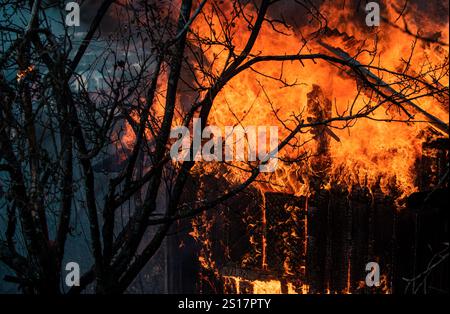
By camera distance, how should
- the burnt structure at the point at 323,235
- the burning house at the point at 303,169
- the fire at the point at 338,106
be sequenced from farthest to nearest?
1. the fire at the point at 338,106
2. the burnt structure at the point at 323,235
3. the burning house at the point at 303,169

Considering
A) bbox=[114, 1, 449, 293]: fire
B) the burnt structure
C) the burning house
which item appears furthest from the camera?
bbox=[114, 1, 449, 293]: fire

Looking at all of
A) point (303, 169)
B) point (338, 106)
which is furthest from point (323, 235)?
point (338, 106)

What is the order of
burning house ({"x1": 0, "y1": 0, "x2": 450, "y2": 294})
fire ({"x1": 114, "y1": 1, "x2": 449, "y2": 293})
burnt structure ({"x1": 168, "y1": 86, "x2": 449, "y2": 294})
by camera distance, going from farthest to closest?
fire ({"x1": 114, "y1": 1, "x2": 449, "y2": 293}) → burnt structure ({"x1": 168, "y1": 86, "x2": 449, "y2": 294}) → burning house ({"x1": 0, "y1": 0, "x2": 450, "y2": 294})

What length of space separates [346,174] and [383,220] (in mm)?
1153

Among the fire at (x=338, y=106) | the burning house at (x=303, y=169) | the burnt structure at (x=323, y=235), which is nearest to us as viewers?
the burning house at (x=303, y=169)

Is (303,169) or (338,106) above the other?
(338,106)

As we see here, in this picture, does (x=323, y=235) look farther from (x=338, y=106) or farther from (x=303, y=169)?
(x=338, y=106)

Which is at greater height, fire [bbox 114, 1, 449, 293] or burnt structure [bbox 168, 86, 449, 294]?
fire [bbox 114, 1, 449, 293]

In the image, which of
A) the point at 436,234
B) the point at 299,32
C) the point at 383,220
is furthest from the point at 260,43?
the point at 436,234
